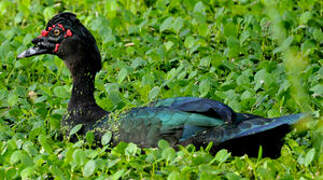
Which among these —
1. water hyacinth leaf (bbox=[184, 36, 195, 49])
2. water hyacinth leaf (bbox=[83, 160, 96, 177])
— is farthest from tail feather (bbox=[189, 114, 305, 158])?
water hyacinth leaf (bbox=[184, 36, 195, 49])

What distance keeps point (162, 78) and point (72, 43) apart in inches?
45.3

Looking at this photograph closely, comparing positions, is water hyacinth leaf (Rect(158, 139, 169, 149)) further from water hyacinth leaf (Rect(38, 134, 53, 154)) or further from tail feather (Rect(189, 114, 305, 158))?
water hyacinth leaf (Rect(38, 134, 53, 154))

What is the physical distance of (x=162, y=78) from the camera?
6727 millimetres

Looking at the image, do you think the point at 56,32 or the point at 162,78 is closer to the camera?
the point at 56,32

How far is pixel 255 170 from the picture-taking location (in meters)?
4.64

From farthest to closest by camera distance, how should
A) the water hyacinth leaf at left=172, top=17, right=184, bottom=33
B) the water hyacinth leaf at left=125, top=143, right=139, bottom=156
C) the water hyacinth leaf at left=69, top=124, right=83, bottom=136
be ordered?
the water hyacinth leaf at left=172, top=17, right=184, bottom=33, the water hyacinth leaf at left=69, top=124, right=83, bottom=136, the water hyacinth leaf at left=125, top=143, right=139, bottom=156

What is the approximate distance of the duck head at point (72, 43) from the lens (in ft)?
19.0

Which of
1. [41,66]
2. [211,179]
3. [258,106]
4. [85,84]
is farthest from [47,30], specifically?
[211,179]

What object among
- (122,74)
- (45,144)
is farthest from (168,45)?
(45,144)

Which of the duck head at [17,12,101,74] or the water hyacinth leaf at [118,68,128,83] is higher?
the duck head at [17,12,101,74]

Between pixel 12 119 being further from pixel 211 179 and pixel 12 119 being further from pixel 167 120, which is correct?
pixel 211 179

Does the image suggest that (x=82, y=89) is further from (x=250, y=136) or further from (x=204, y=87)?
(x=250, y=136)

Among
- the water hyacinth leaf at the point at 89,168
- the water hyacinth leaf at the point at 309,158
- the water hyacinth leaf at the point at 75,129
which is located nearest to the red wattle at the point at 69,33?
the water hyacinth leaf at the point at 75,129

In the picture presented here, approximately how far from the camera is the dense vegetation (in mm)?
4754
